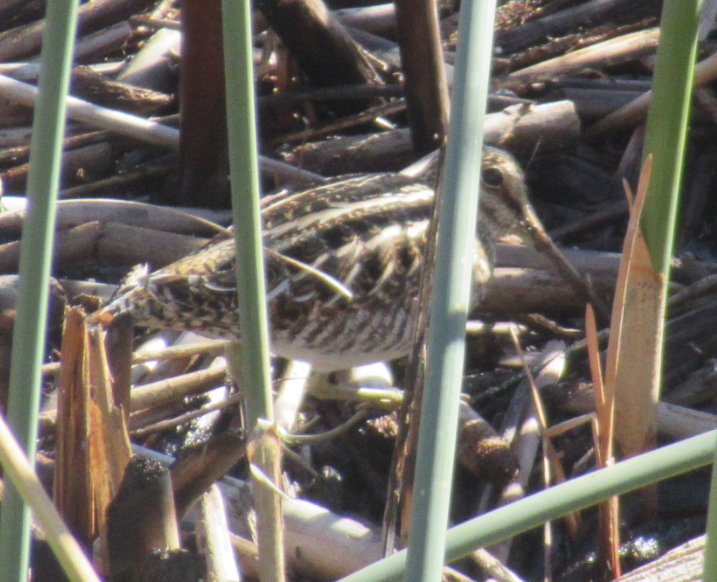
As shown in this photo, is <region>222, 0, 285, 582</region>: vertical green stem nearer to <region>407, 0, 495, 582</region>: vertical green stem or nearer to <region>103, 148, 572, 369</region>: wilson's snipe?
<region>407, 0, 495, 582</region>: vertical green stem

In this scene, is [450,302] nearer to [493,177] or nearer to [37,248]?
[37,248]

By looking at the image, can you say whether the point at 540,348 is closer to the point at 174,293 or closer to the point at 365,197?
the point at 365,197

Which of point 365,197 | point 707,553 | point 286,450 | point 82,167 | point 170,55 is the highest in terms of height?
point 170,55

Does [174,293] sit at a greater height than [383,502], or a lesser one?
greater

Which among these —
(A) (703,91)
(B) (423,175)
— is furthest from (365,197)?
(A) (703,91)

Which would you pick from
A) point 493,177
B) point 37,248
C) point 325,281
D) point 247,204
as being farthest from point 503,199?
point 37,248

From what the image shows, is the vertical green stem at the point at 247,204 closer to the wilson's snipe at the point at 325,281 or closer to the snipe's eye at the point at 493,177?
the wilson's snipe at the point at 325,281

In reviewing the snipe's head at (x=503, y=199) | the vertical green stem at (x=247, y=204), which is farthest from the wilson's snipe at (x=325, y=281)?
the vertical green stem at (x=247, y=204)

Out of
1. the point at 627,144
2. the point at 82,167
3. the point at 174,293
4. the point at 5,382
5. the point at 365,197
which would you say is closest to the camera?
the point at 5,382
